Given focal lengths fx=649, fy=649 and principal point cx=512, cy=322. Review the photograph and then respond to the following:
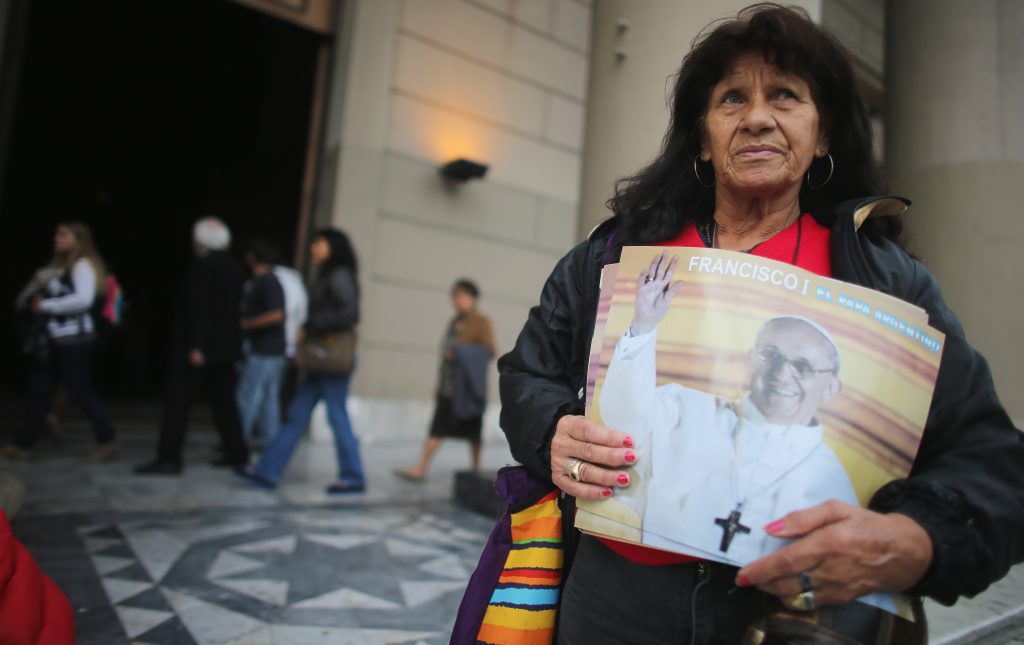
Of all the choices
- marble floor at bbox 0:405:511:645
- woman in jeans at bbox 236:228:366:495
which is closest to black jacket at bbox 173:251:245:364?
woman in jeans at bbox 236:228:366:495

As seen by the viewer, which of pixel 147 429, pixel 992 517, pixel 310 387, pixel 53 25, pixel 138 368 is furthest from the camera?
pixel 138 368

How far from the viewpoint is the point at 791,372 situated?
0.84 m

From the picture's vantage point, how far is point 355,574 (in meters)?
3.08

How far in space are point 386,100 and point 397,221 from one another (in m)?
1.31

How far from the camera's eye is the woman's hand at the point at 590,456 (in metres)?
0.91

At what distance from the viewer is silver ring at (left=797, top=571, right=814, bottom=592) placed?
81 cm

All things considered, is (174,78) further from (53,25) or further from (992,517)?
(992,517)

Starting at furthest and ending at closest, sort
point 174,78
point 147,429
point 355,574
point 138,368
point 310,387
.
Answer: point 138,368
point 174,78
point 147,429
point 310,387
point 355,574

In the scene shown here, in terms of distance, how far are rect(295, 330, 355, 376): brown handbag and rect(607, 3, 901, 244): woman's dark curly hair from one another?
3546mm

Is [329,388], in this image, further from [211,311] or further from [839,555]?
[839,555]

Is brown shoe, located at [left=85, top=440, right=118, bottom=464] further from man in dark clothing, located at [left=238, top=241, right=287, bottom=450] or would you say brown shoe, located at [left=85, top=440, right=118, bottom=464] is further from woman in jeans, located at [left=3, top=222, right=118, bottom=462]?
man in dark clothing, located at [left=238, top=241, right=287, bottom=450]

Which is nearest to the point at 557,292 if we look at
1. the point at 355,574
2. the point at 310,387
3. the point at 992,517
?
the point at 992,517

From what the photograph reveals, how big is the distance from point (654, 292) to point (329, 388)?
4013 millimetres

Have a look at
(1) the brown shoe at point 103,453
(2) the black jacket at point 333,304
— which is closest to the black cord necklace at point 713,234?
(2) the black jacket at point 333,304
